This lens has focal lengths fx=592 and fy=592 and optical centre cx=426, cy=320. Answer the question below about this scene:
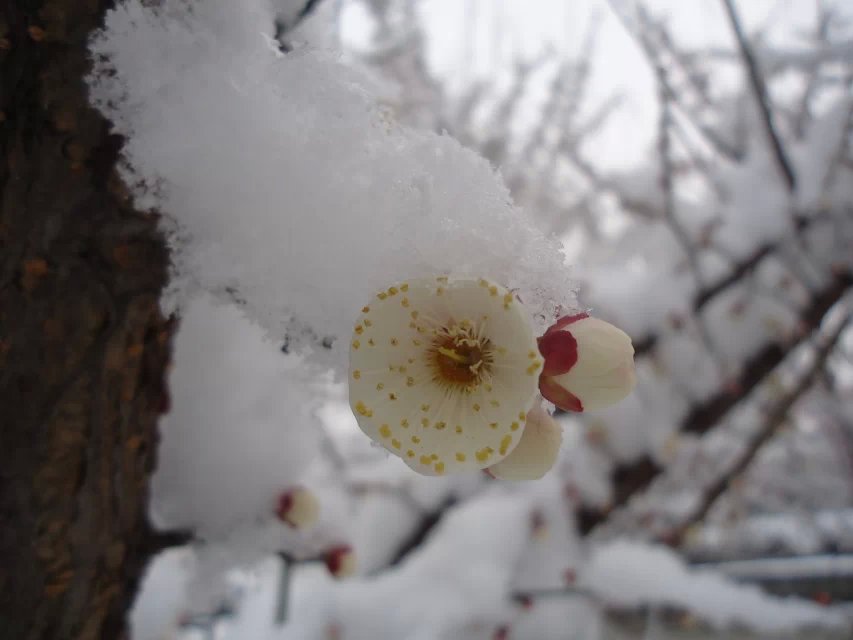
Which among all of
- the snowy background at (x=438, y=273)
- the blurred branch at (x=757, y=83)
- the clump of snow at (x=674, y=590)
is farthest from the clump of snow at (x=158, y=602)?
the blurred branch at (x=757, y=83)

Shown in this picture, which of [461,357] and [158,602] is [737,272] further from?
[158,602]

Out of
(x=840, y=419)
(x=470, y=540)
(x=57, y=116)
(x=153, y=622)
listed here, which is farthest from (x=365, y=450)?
(x=840, y=419)

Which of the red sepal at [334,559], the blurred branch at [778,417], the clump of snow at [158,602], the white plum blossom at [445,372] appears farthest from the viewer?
the blurred branch at [778,417]

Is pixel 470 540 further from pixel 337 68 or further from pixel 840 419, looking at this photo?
pixel 840 419

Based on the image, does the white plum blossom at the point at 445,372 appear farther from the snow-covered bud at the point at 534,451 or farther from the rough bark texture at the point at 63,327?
the rough bark texture at the point at 63,327

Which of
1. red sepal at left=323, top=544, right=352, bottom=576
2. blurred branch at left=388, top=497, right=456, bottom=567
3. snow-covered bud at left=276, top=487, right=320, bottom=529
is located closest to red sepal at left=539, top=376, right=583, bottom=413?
snow-covered bud at left=276, top=487, right=320, bottom=529

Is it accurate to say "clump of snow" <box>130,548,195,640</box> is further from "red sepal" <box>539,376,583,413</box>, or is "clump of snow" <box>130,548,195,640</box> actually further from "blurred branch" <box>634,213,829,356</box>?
"blurred branch" <box>634,213,829,356</box>

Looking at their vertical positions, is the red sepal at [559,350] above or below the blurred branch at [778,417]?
below
